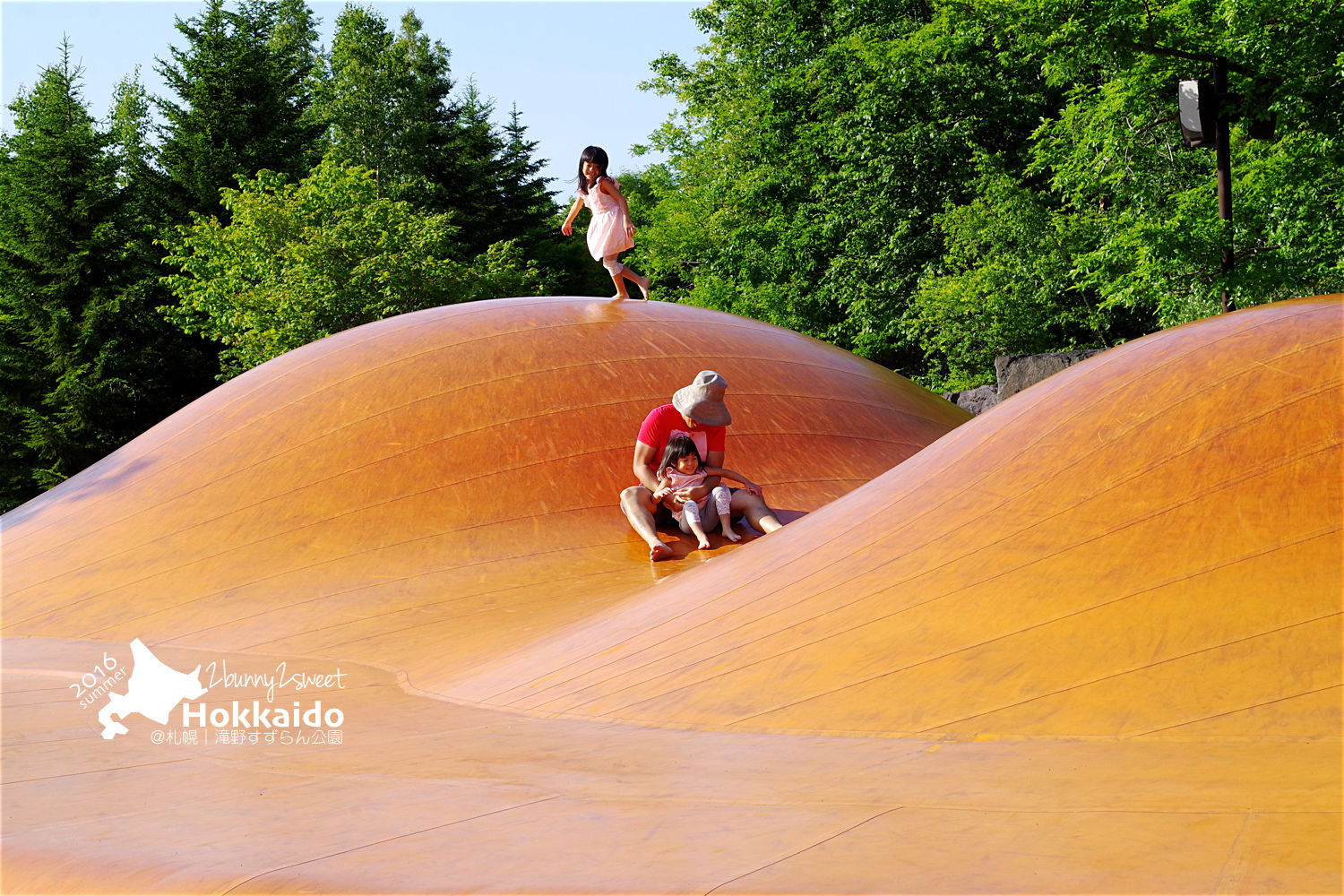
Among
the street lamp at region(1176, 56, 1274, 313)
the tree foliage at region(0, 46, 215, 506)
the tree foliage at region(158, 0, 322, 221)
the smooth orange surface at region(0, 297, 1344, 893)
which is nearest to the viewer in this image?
the smooth orange surface at region(0, 297, 1344, 893)

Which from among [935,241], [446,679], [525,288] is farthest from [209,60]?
[446,679]

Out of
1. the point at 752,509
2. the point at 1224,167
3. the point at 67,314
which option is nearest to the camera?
the point at 752,509

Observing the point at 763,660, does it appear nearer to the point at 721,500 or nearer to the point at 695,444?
→ the point at 721,500

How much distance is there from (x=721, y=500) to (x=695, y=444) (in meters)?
0.37

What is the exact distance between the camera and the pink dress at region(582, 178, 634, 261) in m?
8.74

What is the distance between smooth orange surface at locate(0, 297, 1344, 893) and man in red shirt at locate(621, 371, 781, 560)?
0.26 meters

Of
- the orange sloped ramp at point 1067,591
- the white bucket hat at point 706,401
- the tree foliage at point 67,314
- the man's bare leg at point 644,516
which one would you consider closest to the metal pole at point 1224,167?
the orange sloped ramp at point 1067,591

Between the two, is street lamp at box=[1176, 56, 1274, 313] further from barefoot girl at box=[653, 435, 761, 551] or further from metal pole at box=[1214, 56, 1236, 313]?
barefoot girl at box=[653, 435, 761, 551]

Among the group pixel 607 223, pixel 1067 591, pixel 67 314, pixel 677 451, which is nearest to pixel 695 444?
pixel 677 451

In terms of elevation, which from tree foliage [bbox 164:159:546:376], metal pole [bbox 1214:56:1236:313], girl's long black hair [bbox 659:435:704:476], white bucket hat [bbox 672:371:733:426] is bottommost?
girl's long black hair [bbox 659:435:704:476]

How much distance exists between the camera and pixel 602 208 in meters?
8.84

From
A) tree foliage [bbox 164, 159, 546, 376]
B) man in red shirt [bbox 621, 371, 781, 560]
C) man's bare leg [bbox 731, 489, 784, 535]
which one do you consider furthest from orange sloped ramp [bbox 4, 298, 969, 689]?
tree foliage [bbox 164, 159, 546, 376]

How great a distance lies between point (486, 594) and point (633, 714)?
2884 millimetres

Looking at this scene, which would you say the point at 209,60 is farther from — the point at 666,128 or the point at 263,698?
the point at 263,698
